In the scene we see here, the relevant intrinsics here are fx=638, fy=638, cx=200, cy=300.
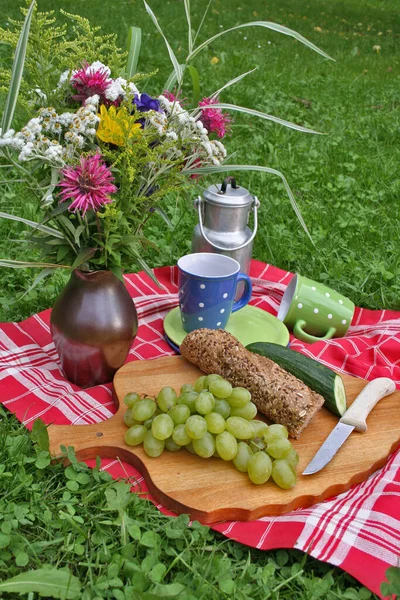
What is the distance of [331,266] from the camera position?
9.72 ft

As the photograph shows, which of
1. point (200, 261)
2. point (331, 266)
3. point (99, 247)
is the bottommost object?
→ point (331, 266)

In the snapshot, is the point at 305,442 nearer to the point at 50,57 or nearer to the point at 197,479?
the point at 197,479

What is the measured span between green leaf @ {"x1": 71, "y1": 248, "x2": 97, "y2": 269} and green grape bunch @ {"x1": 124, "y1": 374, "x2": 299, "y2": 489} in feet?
1.29

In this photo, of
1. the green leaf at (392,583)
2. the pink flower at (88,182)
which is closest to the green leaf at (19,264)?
the pink flower at (88,182)

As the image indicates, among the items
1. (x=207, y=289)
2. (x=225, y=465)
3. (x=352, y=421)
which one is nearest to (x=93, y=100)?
(x=207, y=289)

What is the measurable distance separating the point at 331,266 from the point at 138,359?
4.00 feet

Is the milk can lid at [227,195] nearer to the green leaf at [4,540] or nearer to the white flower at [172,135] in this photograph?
the white flower at [172,135]

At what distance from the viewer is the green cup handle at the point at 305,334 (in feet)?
7.68

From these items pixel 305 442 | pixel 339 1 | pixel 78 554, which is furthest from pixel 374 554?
pixel 339 1

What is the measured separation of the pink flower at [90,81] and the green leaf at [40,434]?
82 cm

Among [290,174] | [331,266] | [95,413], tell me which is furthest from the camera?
[290,174]

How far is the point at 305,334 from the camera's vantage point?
2350 mm

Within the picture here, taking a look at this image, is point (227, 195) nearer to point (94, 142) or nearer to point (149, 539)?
point (94, 142)

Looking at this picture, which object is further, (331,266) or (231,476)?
(331,266)
